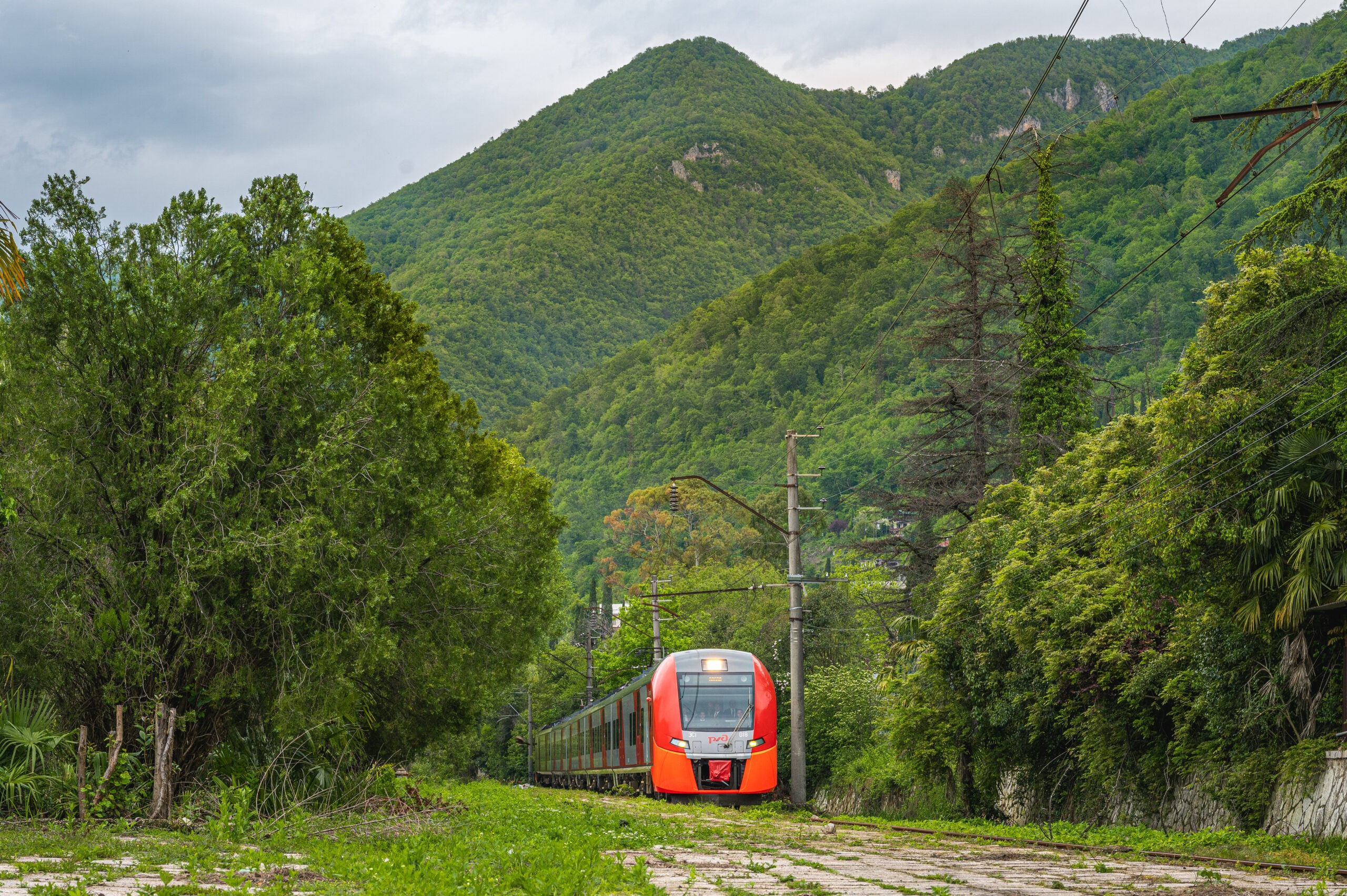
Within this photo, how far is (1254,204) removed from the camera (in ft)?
178

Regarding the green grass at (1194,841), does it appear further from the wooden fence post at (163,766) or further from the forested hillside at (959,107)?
the forested hillside at (959,107)

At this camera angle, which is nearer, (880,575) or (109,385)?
(109,385)

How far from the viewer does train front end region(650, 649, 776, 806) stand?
24.4 meters

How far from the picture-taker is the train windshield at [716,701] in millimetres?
24609

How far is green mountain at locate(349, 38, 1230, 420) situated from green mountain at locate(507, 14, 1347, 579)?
36.7 ft

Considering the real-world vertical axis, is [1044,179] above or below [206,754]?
above

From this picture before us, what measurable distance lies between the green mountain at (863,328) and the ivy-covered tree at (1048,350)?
1.32 m

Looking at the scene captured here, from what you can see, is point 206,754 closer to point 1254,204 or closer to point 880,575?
point 880,575

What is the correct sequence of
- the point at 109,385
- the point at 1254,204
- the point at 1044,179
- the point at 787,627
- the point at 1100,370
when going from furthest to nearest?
the point at 1254,204 → the point at 1100,370 → the point at 787,627 → the point at 1044,179 → the point at 109,385

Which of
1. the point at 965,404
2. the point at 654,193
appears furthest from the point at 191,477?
the point at 654,193

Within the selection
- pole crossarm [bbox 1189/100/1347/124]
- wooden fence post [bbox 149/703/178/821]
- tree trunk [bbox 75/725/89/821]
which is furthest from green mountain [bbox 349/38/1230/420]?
pole crossarm [bbox 1189/100/1347/124]

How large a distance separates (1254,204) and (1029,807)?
41.9 meters

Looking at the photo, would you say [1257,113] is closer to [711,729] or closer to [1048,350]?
[711,729]

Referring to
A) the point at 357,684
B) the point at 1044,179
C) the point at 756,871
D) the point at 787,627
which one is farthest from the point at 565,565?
the point at 756,871
